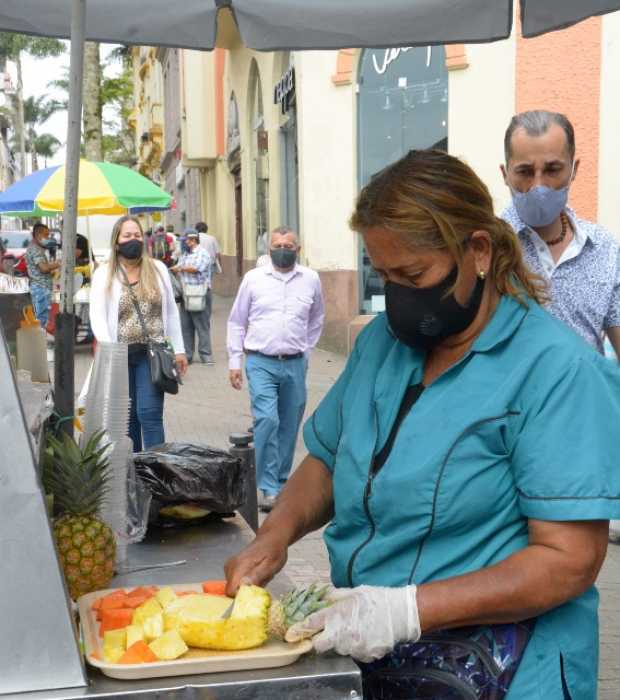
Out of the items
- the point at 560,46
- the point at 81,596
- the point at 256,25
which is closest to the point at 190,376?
the point at 560,46

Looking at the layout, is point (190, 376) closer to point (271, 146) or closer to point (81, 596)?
point (271, 146)

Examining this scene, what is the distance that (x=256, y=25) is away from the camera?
12.2 ft

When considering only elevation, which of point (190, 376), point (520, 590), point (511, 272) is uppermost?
point (511, 272)

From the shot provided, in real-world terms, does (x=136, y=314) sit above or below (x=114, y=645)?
above

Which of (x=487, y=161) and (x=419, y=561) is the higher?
(x=487, y=161)

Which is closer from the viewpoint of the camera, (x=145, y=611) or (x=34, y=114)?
(x=145, y=611)

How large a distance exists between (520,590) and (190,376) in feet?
38.6

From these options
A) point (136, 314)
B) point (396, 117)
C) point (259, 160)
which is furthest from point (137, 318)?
point (259, 160)

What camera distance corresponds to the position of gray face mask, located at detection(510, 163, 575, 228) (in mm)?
3411

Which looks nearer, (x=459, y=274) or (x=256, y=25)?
(x=459, y=274)

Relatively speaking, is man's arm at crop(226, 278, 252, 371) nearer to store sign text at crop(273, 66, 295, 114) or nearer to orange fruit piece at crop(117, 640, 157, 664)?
orange fruit piece at crop(117, 640, 157, 664)

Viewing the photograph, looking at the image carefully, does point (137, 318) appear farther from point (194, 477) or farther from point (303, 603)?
point (303, 603)

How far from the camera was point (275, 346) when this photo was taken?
23.7ft

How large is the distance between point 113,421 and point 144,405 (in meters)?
3.85
